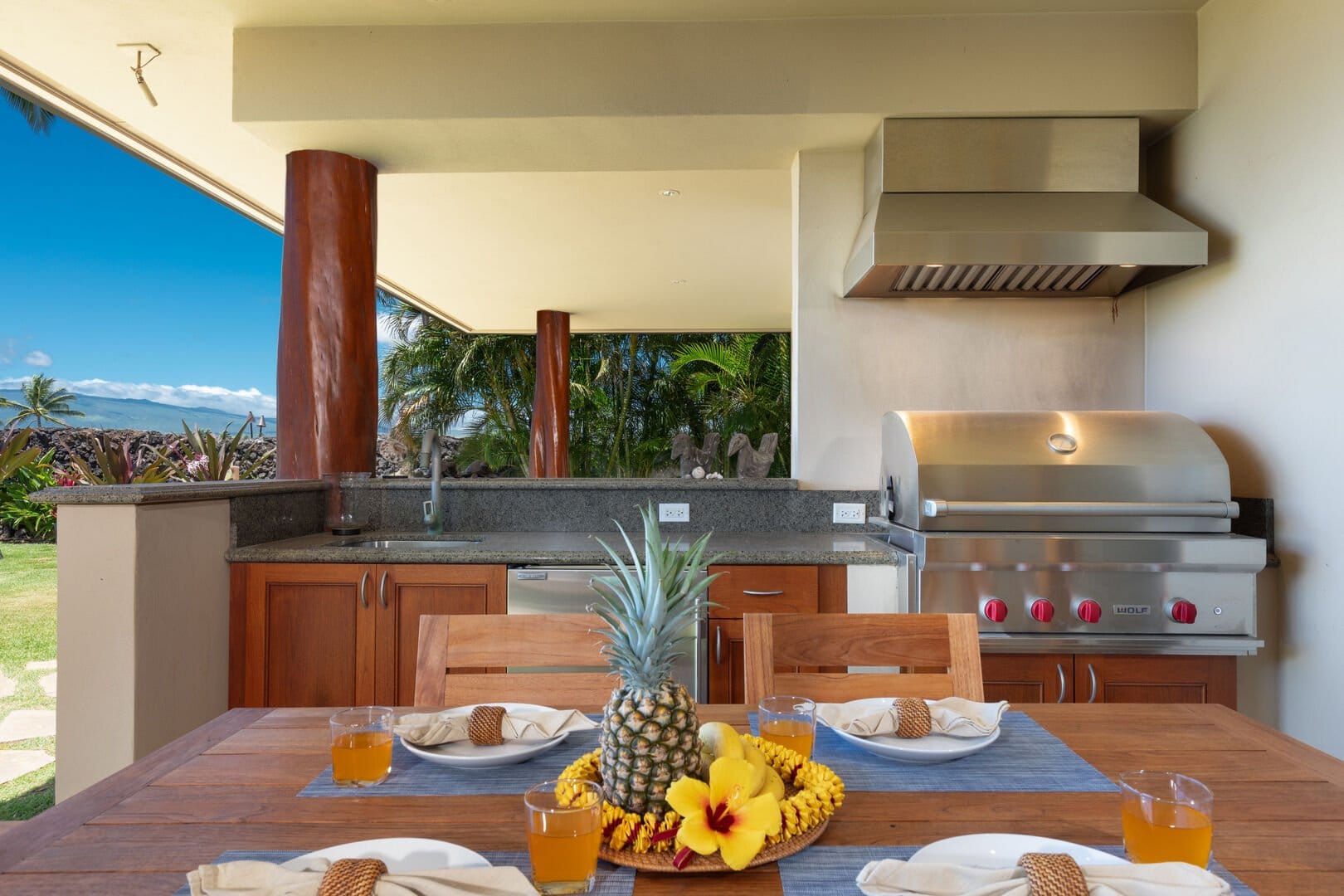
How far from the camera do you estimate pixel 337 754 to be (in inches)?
37.8

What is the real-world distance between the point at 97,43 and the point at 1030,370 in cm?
353

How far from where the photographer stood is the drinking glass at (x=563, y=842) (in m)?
0.69

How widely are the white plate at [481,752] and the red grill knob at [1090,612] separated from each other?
1.64 meters

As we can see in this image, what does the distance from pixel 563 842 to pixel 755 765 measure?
0.19 m

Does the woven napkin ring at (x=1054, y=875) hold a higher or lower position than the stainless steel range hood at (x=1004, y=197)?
lower

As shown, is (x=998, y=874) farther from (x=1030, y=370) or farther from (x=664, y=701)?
(x=1030, y=370)

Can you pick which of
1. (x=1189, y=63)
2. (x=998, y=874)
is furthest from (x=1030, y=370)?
(x=998, y=874)

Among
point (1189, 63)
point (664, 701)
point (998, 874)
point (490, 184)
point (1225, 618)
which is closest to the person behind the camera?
point (998, 874)

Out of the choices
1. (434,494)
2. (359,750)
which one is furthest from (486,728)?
(434,494)

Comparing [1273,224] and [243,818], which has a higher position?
[1273,224]

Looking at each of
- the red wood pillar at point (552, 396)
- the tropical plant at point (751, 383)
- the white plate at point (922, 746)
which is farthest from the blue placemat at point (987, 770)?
the tropical plant at point (751, 383)

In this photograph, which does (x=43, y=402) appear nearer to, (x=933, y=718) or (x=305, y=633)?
(x=305, y=633)

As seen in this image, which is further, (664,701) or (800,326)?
(800,326)

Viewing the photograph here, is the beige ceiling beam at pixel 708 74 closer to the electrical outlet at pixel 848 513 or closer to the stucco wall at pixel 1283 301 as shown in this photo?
the stucco wall at pixel 1283 301
